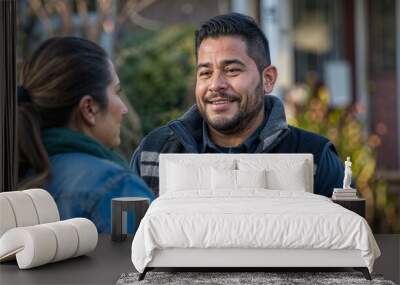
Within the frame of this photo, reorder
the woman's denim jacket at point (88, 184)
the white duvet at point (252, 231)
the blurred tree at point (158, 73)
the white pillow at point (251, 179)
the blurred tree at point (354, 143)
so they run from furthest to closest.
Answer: the blurred tree at point (354, 143) < the blurred tree at point (158, 73) < the woman's denim jacket at point (88, 184) < the white pillow at point (251, 179) < the white duvet at point (252, 231)

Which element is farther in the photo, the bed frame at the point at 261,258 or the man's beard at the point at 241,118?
the man's beard at the point at 241,118

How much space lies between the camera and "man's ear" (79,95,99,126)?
6.19 m

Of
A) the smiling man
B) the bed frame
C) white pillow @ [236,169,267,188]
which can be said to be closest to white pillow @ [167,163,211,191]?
white pillow @ [236,169,267,188]

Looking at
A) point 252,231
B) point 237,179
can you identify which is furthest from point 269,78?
point 252,231

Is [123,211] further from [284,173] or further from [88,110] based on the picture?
[284,173]

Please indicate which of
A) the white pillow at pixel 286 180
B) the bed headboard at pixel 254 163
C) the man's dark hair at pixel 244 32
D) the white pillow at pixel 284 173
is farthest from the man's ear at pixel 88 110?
the white pillow at pixel 286 180

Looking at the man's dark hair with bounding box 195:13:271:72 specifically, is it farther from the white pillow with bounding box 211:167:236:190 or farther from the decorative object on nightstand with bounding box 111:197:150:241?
the decorative object on nightstand with bounding box 111:197:150:241

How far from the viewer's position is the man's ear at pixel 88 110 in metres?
6.19

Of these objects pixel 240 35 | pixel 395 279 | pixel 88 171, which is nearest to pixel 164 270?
pixel 395 279

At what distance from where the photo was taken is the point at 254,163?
5590mm

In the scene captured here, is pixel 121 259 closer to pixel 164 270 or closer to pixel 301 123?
pixel 164 270

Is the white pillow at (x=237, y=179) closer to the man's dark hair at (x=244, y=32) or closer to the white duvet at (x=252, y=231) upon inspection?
the man's dark hair at (x=244, y=32)

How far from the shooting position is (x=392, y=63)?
8500 millimetres

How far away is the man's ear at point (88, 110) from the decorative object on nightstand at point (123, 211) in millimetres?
909
